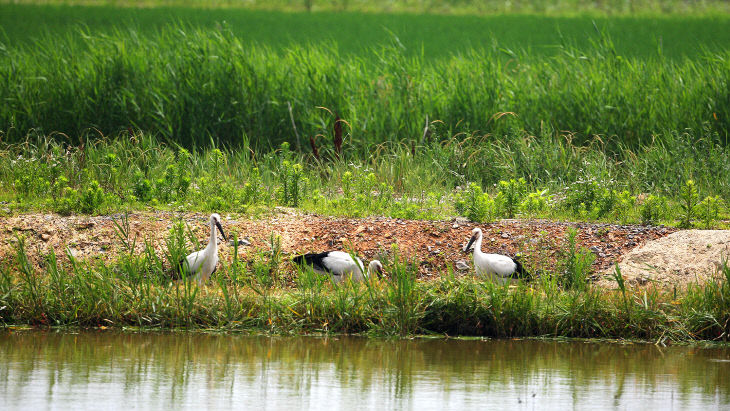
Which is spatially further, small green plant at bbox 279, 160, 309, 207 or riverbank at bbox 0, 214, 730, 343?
small green plant at bbox 279, 160, 309, 207

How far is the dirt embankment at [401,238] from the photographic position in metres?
10.2

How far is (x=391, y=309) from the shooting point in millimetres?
8594

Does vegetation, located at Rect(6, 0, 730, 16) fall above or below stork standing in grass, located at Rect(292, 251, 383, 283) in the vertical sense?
above

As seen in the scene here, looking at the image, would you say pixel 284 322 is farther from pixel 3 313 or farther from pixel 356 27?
pixel 356 27

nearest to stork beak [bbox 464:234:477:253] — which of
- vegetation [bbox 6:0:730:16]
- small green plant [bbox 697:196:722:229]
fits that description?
small green plant [bbox 697:196:722:229]

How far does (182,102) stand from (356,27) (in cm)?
1906

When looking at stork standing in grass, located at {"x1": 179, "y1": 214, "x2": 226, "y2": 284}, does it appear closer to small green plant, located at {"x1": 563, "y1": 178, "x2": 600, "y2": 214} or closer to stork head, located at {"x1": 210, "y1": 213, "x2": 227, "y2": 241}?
stork head, located at {"x1": 210, "y1": 213, "x2": 227, "y2": 241}

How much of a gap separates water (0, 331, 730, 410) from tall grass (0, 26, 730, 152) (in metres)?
8.85

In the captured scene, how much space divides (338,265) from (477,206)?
2541mm

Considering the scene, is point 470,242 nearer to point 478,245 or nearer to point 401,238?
point 478,245

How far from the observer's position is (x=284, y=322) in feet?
28.6

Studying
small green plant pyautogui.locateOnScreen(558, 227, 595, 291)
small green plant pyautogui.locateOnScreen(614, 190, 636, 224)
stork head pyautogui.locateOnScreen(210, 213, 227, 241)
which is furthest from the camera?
small green plant pyautogui.locateOnScreen(614, 190, 636, 224)

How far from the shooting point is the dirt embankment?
33.6 ft

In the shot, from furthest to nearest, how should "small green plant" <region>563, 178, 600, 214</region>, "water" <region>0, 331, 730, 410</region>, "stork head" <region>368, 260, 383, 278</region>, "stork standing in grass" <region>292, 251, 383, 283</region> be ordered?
"small green plant" <region>563, 178, 600, 214</region>
"stork head" <region>368, 260, 383, 278</region>
"stork standing in grass" <region>292, 251, 383, 283</region>
"water" <region>0, 331, 730, 410</region>
